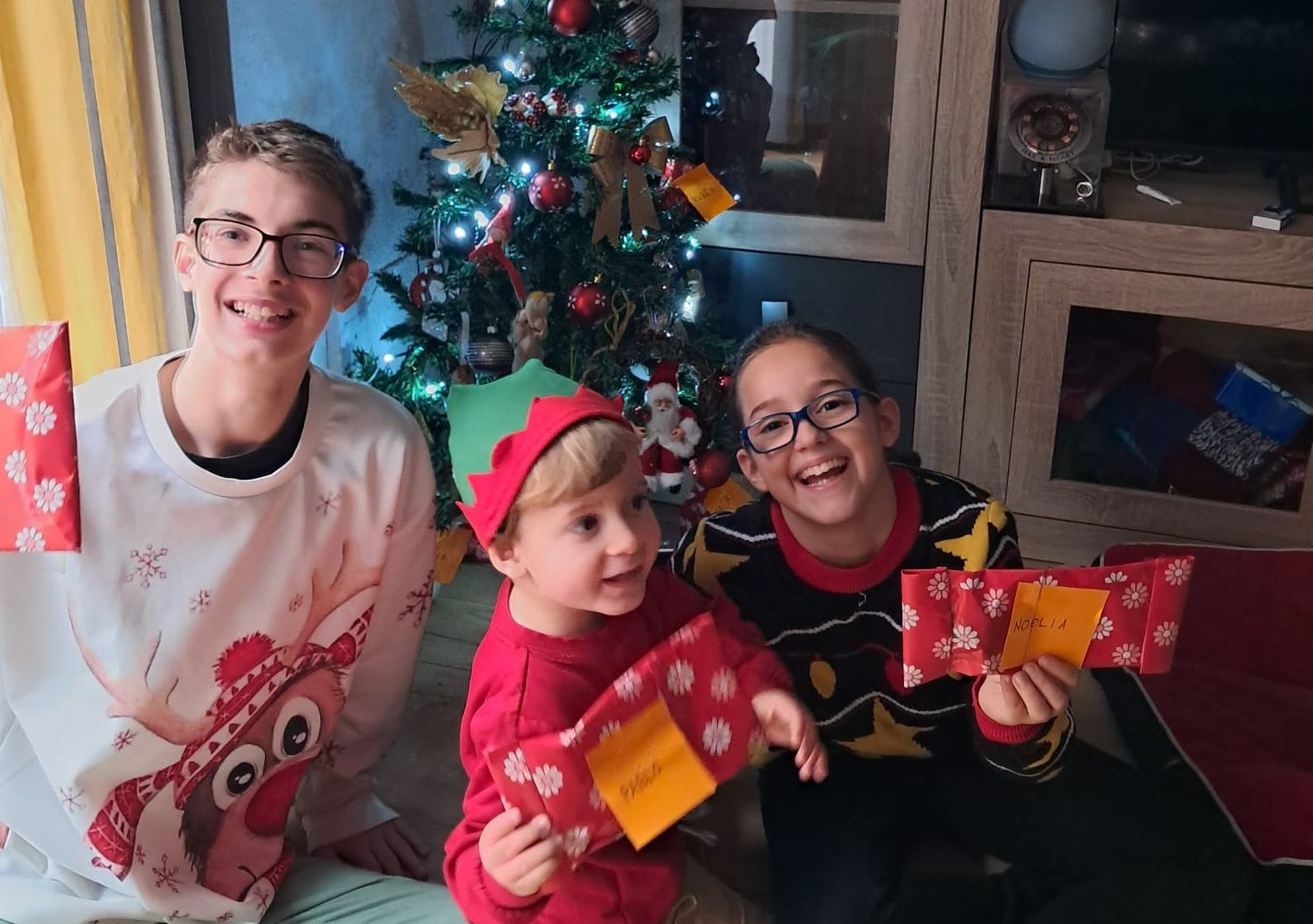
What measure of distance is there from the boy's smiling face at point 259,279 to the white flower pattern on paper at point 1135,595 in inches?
37.2

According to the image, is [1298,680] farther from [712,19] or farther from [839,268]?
[712,19]

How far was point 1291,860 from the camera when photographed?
4.92 ft

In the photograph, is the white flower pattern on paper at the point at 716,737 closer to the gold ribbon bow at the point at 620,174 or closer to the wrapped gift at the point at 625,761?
the wrapped gift at the point at 625,761

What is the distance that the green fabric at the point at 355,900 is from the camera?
55.7 inches

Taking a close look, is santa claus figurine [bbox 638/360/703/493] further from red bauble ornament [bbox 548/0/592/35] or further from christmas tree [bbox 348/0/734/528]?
red bauble ornament [bbox 548/0/592/35]

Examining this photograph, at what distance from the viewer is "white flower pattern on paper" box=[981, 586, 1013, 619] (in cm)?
122

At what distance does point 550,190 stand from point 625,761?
1.22m

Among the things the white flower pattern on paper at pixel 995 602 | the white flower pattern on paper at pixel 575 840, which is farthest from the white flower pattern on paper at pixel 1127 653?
the white flower pattern on paper at pixel 575 840

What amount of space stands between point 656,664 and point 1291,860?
2.99ft

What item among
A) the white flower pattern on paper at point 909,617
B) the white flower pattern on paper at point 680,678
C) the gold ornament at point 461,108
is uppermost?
the gold ornament at point 461,108

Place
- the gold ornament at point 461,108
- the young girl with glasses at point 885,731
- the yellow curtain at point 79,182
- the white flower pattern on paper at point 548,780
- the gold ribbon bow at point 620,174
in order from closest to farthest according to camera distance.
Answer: the white flower pattern on paper at point 548,780, the young girl with glasses at point 885,731, the yellow curtain at point 79,182, the gold ornament at point 461,108, the gold ribbon bow at point 620,174

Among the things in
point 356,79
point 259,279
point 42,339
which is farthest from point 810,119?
point 42,339

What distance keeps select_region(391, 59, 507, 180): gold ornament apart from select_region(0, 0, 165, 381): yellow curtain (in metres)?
0.46

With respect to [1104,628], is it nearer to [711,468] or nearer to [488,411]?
[488,411]
